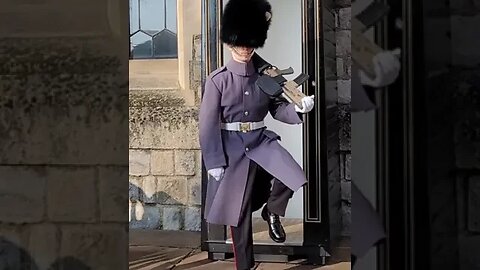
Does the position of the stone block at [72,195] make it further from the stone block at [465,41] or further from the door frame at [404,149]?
the stone block at [465,41]

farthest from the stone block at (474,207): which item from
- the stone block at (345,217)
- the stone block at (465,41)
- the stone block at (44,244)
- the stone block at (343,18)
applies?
the stone block at (343,18)

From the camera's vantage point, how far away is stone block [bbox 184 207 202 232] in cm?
312

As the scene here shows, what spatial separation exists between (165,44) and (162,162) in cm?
60

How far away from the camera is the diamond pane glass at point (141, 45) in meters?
3.38

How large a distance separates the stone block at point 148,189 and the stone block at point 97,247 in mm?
2034

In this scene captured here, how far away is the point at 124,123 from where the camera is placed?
43.1 inches

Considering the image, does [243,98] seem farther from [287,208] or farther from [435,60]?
[435,60]

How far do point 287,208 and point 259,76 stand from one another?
563 millimetres

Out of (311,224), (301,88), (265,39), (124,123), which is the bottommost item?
(311,224)

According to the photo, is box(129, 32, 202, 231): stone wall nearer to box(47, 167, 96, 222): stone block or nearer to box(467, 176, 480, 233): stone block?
box(47, 167, 96, 222): stone block

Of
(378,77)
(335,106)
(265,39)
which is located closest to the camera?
(378,77)

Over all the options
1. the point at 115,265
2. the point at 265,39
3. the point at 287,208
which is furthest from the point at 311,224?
the point at 115,265

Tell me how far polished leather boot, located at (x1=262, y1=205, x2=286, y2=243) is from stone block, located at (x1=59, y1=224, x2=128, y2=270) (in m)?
1.37

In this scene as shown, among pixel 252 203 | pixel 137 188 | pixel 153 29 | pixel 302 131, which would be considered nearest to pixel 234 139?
pixel 252 203
